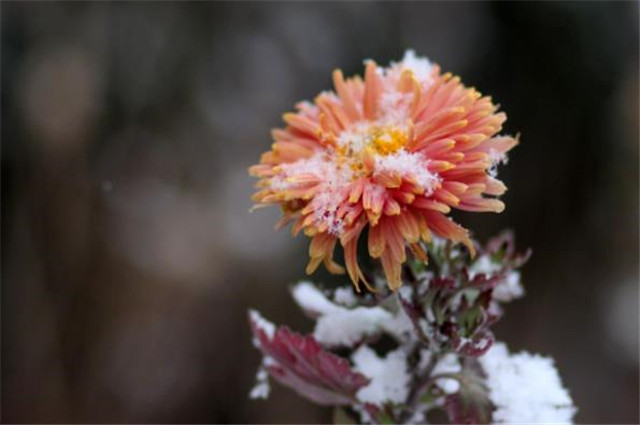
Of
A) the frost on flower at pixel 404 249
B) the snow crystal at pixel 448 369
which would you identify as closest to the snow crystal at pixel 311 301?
the frost on flower at pixel 404 249

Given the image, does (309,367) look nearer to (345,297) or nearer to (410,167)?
(345,297)

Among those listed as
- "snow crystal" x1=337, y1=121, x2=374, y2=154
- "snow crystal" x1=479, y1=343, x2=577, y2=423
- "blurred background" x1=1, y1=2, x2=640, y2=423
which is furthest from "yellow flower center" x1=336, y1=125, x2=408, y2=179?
"blurred background" x1=1, y1=2, x2=640, y2=423

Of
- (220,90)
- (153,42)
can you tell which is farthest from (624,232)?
(153,42)

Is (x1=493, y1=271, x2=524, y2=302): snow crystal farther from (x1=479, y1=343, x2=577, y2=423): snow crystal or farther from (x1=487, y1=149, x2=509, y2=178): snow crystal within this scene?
(x1=487, y1=149, x2=509, y2=178): snow crystal

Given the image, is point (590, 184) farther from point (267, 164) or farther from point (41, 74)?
point (267, 164)

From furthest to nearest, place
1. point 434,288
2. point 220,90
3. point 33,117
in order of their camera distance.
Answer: point 220,90, point 33,117, point 434,288
